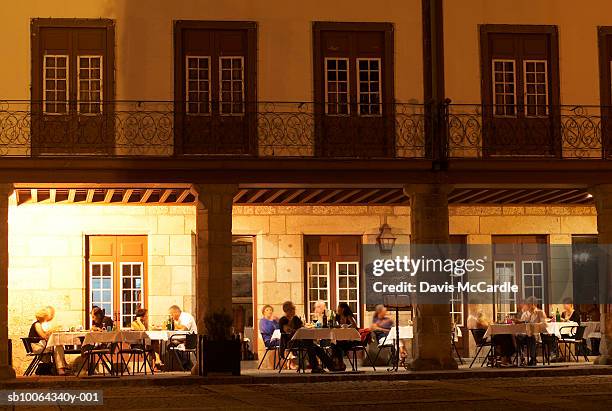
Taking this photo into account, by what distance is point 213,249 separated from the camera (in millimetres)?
21875

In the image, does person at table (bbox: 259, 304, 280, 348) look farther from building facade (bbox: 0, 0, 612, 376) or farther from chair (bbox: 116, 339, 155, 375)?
chair (bbox: 116, 339, 155, 375)

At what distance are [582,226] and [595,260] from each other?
0.75m

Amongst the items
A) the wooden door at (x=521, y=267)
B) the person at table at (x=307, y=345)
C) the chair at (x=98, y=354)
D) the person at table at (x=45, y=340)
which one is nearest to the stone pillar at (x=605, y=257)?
the wooden door at (x=521, y=267)

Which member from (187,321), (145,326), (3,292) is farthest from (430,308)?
(3,292)

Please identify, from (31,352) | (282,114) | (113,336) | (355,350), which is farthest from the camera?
(282,114)

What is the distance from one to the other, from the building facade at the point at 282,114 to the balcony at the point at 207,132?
0.02 metres

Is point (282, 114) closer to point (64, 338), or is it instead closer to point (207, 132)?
point (207, 132)

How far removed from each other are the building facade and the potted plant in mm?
537

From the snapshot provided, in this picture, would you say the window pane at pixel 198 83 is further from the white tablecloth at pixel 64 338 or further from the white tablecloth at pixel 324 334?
the white tablecloth at pixel 64 338

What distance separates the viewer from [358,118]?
22766mm

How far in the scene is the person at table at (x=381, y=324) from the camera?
23719 mm

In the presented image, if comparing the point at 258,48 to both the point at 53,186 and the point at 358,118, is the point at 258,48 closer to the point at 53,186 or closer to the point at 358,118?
the point at 358,118

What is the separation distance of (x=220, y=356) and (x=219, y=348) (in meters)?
0.13

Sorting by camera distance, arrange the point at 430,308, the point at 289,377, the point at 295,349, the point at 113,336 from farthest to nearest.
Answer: the point at 430,308 → the point at 295,349 → the point at 113,336 → the point at 289,377
